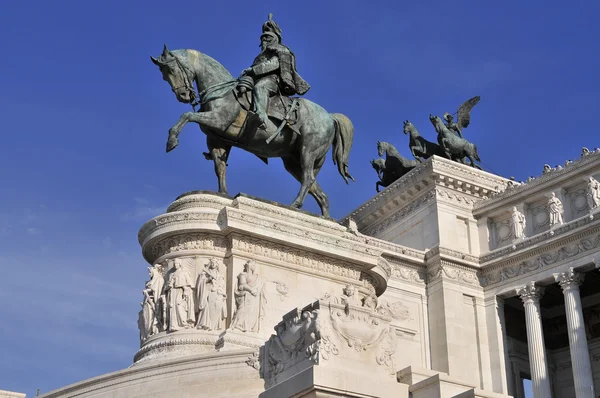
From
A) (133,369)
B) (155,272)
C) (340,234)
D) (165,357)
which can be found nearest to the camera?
(133,369)

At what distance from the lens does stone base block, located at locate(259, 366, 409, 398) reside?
36.4 ft

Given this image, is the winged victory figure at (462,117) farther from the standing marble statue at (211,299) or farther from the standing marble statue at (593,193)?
the standing marble statue at (211,299)

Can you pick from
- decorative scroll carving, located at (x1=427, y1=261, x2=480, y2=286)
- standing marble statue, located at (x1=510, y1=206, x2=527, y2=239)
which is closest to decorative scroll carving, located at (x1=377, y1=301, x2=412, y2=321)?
decorative scroll carving, located at (x1=427, y1=261, x2=480, y2=286)

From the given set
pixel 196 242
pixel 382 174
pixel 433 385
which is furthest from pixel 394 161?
pixel 433 385

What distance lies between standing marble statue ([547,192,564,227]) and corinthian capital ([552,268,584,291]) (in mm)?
2127

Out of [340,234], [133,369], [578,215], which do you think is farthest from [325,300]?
[578,215]

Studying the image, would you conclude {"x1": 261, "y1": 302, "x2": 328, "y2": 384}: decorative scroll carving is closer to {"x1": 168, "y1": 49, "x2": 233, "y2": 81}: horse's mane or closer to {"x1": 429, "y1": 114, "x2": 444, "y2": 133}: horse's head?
{"x1": 168, "y1": 49, "x2": 233, "y2": 81}: horse's mane

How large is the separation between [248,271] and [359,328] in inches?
317

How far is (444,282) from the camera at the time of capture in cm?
3984

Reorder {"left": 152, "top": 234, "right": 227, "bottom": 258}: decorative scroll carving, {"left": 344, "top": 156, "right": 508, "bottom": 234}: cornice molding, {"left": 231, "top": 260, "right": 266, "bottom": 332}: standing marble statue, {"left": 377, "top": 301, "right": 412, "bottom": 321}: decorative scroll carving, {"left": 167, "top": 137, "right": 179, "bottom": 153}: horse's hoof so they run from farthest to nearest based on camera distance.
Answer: {"left": 344, "top": 156, "right": 508, "bottom": 234}: cornice molding, {"left": 377, "top": 301, "right": 412, "bottom": 321}: decorative scroll carving, {"left": 167, "top": 137, "right": 179, "bottom": 153}: horse's hoof, {"left": 152, "top": 234, "right": 227, "bottom": 258}: decorative scroll carving, {"left": 231, "top": 260, "right": 266, "bottom": 332}: standing marble statue

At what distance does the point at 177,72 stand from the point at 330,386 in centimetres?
1268

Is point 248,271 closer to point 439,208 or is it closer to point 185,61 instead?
point 185,61

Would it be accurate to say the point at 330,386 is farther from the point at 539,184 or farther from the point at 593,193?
the point at 539,184

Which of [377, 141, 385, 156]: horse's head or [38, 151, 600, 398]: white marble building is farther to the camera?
[377, 141, 385, 156]: horse's head
